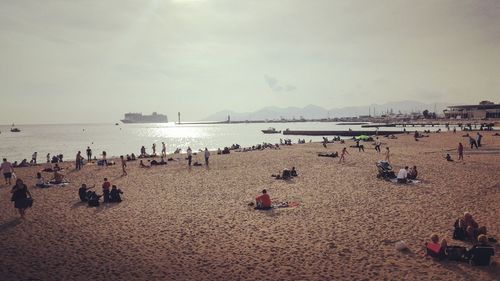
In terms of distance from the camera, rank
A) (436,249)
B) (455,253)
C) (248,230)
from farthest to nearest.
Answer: (248,230) → (436,249) → (455,253)

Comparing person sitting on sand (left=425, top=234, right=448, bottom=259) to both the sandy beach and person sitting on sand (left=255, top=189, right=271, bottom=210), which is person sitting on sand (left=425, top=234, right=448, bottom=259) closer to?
the sandy beach

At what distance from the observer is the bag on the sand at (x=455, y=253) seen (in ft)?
29.2

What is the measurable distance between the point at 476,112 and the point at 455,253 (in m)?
137

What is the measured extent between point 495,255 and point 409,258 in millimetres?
2340

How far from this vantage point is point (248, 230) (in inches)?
468

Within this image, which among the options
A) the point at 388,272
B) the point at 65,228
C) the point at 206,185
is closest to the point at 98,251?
the point at 65,228

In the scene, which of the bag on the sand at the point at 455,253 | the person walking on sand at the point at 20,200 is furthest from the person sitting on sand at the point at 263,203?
the person walking on sand at the point at 20,200

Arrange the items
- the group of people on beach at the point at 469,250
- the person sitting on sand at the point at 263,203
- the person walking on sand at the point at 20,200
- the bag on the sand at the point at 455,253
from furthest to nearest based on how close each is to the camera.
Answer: the person sitting on sand at the point at 263,203, the person walking on sand at the point at 20,200, the bag on the sand at the point at 455,253, the group of people on beach at the point at 469,250

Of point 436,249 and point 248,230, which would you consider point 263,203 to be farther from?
point 436,249

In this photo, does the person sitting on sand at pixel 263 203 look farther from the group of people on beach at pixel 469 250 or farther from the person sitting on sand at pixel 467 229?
the person sitting on sand at pixel 467 229

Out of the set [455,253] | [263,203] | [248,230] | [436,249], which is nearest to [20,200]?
[248,230]

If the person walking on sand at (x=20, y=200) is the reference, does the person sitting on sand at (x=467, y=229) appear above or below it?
below

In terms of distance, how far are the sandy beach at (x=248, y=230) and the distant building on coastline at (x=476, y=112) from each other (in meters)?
113

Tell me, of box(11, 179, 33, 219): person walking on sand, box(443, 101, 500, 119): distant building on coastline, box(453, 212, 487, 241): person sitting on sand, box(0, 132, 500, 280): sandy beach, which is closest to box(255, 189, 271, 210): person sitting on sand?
box(0, 132, 500, 280): sandy beach
